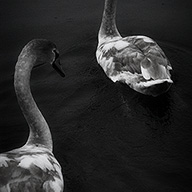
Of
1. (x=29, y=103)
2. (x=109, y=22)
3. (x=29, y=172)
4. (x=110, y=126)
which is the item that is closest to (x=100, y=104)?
(x=110, y=126)

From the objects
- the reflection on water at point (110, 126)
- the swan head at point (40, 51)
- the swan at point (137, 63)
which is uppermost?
the swan head at point (40, 51)

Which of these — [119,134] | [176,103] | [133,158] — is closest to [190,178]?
[133,158]

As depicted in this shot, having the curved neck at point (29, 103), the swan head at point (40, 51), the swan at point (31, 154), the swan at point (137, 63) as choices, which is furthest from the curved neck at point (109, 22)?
the curved neck at point (29, 103)

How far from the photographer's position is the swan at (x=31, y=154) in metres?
5.00

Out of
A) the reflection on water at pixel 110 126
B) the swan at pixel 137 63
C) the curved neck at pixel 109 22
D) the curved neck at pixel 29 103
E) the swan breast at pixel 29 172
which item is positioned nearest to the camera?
the swan breast at pixel 29 172

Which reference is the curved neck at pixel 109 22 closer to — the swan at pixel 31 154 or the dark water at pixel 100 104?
the dark water at pixel 100 104

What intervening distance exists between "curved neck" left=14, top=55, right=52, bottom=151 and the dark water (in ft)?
2.29

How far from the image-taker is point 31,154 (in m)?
5.54

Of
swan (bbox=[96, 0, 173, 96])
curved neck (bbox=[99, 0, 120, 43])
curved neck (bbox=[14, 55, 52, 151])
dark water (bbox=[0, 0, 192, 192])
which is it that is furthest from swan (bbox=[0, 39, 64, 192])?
curved neck (bbox=[99, 0, 120, 43])

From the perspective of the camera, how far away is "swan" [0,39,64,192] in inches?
197

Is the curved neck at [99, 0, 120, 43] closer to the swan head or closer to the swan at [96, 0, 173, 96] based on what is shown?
the swan at [96, 0, 173, 96]

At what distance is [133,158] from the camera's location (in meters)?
6.71

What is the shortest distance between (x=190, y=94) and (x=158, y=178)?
8.08ft

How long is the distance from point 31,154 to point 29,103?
0.90 metres
